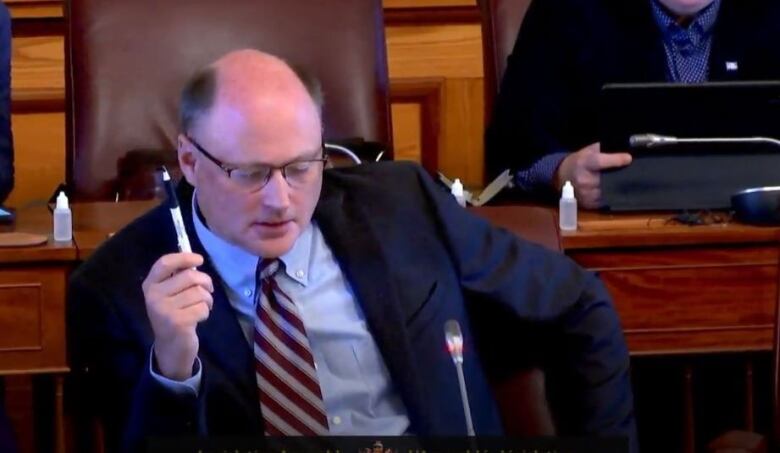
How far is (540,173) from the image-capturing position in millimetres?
2357

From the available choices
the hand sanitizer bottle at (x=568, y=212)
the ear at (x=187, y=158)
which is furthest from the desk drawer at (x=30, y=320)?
the hand sanitizer bottle at (x=568, y=212)

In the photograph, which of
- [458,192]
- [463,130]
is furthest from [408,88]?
[458,192]

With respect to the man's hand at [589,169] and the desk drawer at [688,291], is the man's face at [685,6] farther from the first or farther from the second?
the desk drawer at [688,291]

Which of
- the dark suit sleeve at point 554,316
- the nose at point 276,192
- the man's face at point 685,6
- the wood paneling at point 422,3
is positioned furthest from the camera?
the wood paneling at point 422,3

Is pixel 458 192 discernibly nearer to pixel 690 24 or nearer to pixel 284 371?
A: pixel 284 371

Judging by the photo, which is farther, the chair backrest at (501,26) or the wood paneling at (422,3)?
the wood paneling at (422,3)

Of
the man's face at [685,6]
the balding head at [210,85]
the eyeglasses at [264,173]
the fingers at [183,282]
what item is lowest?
the fingers at [183,282]

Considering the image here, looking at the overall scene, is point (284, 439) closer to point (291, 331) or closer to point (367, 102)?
point (291, 331)

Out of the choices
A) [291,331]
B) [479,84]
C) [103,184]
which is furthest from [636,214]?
[479,84]

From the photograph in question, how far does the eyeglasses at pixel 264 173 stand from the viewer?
1482mm

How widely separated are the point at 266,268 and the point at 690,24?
122 cm

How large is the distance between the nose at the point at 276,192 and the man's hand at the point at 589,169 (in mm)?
748

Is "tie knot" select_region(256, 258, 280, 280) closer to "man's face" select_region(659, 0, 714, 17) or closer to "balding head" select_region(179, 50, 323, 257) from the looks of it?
"balding head" select_region(179, 50, 323, 257)

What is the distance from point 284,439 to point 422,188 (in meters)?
0.61
